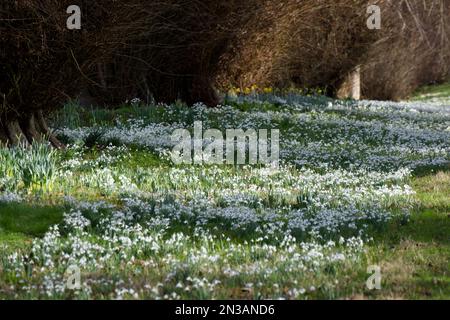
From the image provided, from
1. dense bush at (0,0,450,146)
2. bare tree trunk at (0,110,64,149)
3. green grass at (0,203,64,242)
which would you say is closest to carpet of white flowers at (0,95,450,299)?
green grass at (0,203,64,242)

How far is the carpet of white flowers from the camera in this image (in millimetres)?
6383

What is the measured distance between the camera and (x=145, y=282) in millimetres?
6309

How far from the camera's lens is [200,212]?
8.69 m

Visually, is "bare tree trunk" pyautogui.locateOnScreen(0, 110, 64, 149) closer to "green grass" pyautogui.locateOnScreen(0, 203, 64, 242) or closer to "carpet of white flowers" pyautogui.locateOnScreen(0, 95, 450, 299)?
"carpet of white flowers" pyautogui.locateOnScreen(0, 95, 450, 299)

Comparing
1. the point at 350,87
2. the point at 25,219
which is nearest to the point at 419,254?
the point at 25,219

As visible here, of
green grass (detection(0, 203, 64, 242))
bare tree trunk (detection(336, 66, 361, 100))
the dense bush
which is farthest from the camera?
bare tree trunk (detection(336, 66, 361, 100))

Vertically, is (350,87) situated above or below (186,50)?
below

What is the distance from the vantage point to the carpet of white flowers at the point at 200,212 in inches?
251

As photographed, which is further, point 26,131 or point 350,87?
point 350,87

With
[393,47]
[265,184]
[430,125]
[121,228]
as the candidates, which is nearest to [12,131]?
[265,184]

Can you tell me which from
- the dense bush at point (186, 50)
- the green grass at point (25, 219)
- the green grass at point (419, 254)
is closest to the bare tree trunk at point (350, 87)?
the dense bush at point (186, 50)

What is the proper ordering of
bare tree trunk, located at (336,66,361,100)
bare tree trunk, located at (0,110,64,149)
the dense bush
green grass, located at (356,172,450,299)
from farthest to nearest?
bare tree trunk, located at (336,66,361,100), bare tree trunk, located at (0,110,64,149), the dense bush, green grass, located at (356,172,450,299)

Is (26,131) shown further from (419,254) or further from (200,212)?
(419,254)

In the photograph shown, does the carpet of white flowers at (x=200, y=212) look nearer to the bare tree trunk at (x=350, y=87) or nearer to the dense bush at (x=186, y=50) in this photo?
Result: the dense bush at (x=186, y=50)
